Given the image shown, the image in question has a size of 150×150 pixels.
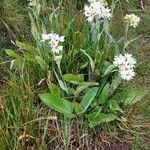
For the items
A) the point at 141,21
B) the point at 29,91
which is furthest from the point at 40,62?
the point at 141,21

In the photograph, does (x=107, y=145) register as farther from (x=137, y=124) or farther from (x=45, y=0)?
(x=45, y=0)

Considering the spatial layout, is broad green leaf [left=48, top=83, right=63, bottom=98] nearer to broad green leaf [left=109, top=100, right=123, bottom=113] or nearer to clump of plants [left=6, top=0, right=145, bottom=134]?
clump of plants [left=6, top=0, right=145, bottom=134]

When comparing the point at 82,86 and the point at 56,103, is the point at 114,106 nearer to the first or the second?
the point at 82,86

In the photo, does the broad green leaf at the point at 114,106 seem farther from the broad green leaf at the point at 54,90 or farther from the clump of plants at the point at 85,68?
the broad green leaf at the point at 54,90

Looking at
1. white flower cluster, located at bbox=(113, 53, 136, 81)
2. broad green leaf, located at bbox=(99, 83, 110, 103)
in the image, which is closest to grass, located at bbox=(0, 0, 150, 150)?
broad green leaf, located at bbox=(99, 83, 110, 103)

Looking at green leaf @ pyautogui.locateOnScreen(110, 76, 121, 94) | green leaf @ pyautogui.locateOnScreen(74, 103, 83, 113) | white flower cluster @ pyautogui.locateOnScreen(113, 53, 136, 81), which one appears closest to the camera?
white flower cluster @ pyautogui.locateOnScreen(113, 53, 136, 81)

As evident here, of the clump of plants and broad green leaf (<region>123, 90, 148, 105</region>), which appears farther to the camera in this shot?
broad green leaf (<region>123, 90, 148, 105</region>)

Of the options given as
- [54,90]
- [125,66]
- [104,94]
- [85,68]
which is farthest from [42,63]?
[125,66]
